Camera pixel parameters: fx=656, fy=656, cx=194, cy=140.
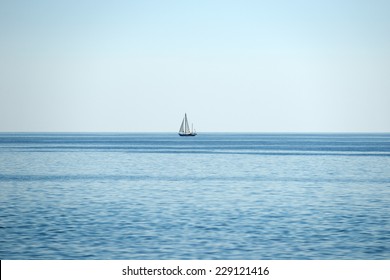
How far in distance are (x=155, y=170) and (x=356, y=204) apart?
110 ft

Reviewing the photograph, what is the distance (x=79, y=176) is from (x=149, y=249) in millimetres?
37492

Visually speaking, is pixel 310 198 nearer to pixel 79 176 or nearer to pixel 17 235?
pixel 17 235

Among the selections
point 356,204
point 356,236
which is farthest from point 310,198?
point 356,236

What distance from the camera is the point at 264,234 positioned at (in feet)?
97.6

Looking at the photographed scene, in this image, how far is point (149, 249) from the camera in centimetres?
2652

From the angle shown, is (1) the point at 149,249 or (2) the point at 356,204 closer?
(1) the point at 149,249

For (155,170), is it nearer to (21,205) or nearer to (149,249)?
(21,205)

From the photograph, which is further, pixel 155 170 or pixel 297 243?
pixel 155 170

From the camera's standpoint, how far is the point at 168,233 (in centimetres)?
2994
